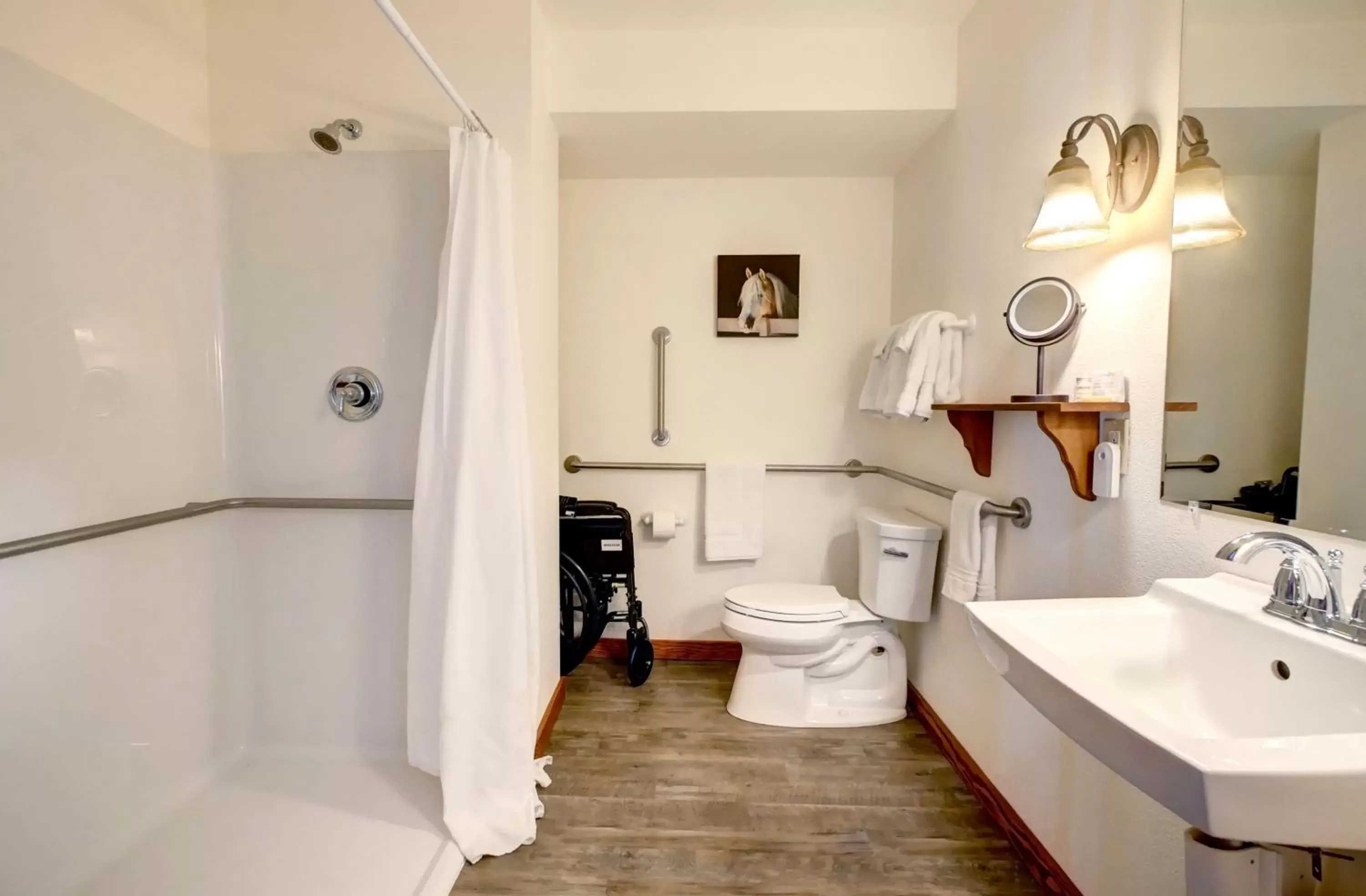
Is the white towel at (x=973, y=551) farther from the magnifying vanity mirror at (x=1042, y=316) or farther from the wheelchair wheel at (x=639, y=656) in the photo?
the wheelchair wheel at (x=639, y=656)

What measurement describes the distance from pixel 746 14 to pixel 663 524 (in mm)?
1831

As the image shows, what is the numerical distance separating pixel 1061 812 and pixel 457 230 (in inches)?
80.2

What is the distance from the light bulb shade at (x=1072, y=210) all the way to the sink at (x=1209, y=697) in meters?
0.72

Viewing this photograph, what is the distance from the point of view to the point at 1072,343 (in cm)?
119

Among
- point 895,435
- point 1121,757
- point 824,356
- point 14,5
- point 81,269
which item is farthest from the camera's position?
point 824,356

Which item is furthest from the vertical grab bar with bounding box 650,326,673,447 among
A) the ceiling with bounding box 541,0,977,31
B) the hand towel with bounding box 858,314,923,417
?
the ceiling with bounding box 541,0,977,31

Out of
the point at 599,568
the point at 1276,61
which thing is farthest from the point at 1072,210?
the point at 599,568

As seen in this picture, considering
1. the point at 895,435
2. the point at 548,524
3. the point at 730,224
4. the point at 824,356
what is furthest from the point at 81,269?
the point at 895,435

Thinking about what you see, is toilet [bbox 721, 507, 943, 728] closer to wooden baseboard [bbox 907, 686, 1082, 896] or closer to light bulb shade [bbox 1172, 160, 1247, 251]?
wooden baseboard [bbox 907, 686, 1082, 896]

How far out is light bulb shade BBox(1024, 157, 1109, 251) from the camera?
108cm

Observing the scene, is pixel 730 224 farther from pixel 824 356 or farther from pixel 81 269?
pixel 81 269

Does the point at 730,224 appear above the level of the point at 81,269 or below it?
above

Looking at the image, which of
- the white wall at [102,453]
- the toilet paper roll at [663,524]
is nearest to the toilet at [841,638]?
the toilet paper roll at [663,524]

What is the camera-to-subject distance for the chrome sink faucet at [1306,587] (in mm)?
672
